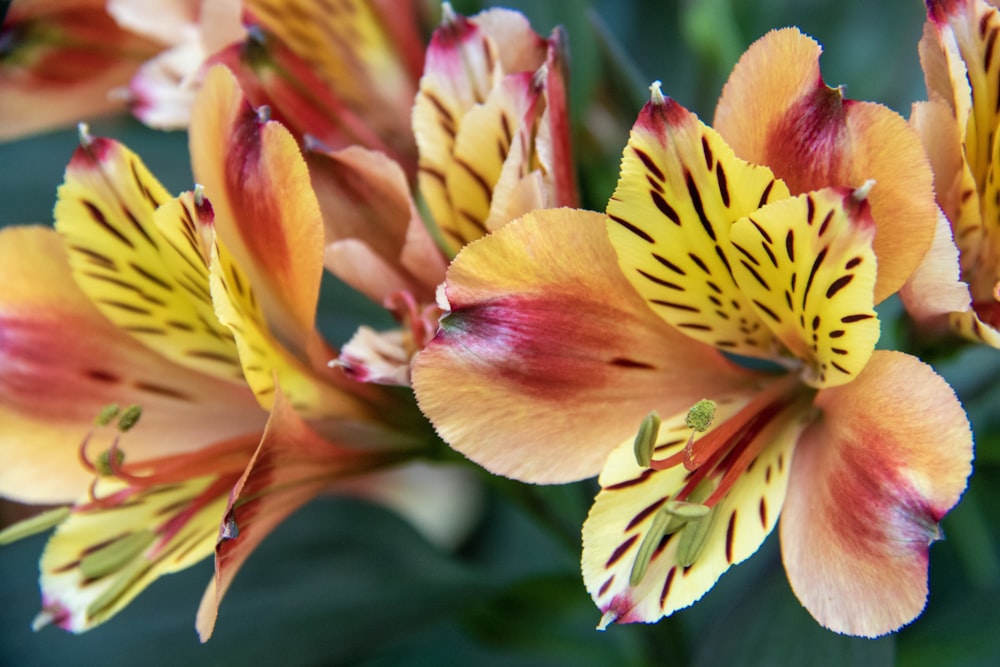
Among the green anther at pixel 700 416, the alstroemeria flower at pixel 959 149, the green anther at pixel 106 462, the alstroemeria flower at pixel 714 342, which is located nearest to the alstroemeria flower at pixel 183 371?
the green anther at pixel 106 462

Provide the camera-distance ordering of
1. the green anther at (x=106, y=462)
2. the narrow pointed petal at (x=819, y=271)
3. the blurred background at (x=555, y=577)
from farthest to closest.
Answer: the blurred background at (x=555, y=577) → the green anther at (x=106, y=462) → the narrow pointed petal at (x=819, y=271)

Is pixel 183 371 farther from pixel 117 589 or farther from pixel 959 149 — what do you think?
pixel 959 149

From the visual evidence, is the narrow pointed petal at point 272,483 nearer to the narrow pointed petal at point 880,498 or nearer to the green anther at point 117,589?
the green anther at point 117,589

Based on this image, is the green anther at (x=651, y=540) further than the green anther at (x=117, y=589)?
No

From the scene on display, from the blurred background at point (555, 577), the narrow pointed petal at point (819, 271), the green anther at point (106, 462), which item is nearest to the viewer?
the narrow pointed petal at point (819, 271)

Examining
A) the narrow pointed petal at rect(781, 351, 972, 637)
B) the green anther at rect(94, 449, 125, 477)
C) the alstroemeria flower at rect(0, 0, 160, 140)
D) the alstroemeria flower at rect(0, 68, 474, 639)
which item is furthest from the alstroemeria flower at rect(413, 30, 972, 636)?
the alstroemeria flower at rect(0, 0, 160, 140)

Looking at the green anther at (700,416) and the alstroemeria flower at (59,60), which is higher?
the alstroemeria flower at (59,60)

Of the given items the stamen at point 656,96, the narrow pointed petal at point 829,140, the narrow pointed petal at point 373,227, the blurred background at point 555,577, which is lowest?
the blurred background at point 555,577

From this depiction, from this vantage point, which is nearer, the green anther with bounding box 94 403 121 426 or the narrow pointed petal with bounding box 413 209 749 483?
the narrow pointed petal with bounding box 413 209 749 483

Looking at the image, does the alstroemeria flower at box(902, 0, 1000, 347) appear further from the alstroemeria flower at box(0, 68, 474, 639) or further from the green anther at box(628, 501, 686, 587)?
the alstroemeria flower at box(0, 68, 474, 639)
